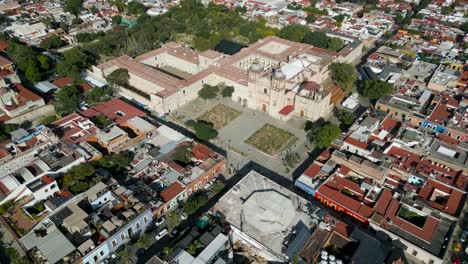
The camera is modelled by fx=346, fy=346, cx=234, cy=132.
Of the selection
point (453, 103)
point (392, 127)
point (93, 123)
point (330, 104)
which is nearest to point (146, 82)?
point (93, 123)

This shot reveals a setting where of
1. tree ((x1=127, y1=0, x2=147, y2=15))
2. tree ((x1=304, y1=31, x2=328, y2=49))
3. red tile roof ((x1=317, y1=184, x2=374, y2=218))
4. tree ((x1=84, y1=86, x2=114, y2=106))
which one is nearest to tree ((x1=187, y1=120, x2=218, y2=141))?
red tile roof ((x1=317, y1=184, x2=374, y2=218))

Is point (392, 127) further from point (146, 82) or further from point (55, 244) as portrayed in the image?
point (55, 244)

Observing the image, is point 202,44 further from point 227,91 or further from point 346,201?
point 346,201

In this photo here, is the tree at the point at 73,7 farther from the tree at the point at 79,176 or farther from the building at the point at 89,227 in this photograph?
the building at the point at 89,227

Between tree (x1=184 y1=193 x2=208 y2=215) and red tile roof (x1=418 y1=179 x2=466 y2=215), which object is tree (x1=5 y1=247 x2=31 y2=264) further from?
red tile roof (x1=418 y1=179 x2=466 y2=215)

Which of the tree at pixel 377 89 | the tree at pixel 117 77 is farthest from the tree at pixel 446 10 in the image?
the tree at pixel 117 77
